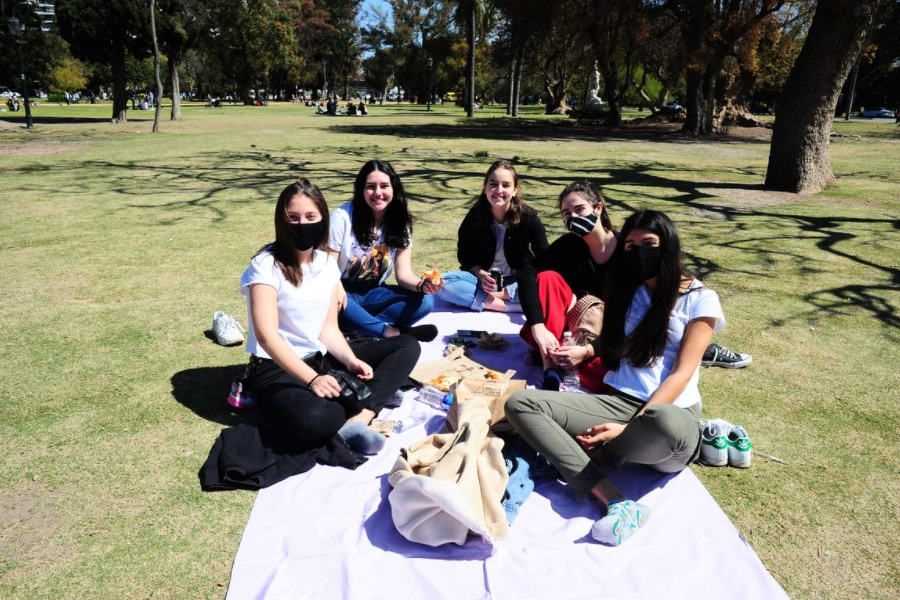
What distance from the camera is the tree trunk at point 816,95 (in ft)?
31.8

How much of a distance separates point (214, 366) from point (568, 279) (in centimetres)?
265

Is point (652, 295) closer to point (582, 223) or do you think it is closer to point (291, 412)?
point (582, 223)

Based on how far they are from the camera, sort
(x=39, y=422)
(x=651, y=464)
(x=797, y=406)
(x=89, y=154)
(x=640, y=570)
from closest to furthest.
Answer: (x=640, y=570), (x=651, y=464), (x=39, y=422), (x=797, y=406), (x=89, y=154)

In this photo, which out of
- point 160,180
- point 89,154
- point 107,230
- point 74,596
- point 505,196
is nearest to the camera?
point 74,596

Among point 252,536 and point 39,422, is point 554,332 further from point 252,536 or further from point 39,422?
point 39,422

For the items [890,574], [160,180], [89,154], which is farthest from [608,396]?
[89,154]

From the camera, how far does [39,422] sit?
348 cm

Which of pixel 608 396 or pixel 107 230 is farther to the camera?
pixel 107 230

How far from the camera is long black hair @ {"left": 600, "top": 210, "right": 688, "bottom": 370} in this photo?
114 inches

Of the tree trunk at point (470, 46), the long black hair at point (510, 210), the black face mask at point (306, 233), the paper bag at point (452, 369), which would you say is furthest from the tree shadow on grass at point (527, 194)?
the tree trunk at point (470, 46)

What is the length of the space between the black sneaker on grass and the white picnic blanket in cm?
160

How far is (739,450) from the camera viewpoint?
3184mm

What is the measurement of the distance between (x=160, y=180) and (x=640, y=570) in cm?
1226

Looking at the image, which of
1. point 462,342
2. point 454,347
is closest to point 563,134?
point 462,342
